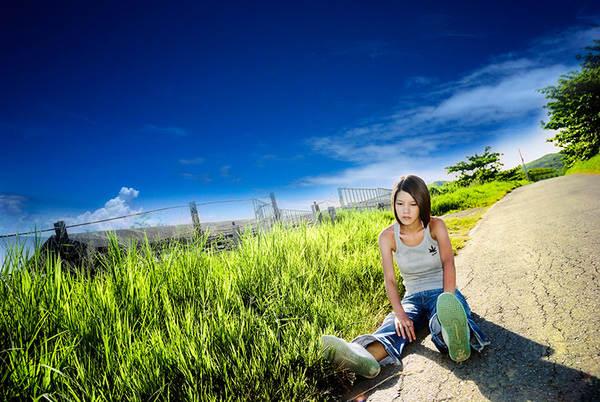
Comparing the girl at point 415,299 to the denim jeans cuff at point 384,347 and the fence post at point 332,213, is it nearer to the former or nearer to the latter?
the denim jeans cuff at point 384,347

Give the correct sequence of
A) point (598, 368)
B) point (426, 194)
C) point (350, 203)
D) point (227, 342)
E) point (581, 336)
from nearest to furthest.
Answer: point (598, 368) < point (581, 336) < point (227, 342) < point (426, 194) < point (350, 203)

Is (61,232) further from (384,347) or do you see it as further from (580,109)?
(580,109)

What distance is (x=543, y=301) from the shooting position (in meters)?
2.05

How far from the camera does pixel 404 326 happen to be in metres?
1.90

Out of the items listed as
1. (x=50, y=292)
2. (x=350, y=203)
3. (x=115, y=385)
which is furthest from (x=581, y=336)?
(x=350, y=203)

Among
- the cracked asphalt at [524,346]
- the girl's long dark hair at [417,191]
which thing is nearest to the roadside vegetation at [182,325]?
the cracked asphalt at [524,346]

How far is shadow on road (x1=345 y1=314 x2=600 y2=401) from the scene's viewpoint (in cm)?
124

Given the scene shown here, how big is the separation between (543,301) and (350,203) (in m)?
9.16

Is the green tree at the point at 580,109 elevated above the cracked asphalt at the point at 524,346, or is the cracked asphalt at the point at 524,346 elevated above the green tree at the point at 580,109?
the green tree at the point at 580,109

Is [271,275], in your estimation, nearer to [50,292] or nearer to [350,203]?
[50,292]

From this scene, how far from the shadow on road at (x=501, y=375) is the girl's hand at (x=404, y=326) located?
140 mm

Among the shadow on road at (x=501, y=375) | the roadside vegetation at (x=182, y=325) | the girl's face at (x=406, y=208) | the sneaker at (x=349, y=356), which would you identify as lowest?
the shadow on road at (x=501, y=375)

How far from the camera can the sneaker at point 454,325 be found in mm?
1540

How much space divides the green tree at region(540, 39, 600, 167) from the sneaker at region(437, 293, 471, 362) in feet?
91.8
